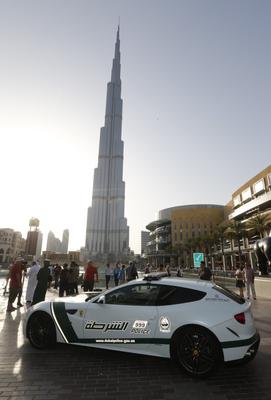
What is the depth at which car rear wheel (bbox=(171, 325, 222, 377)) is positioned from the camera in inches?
158

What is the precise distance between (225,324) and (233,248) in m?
64.0

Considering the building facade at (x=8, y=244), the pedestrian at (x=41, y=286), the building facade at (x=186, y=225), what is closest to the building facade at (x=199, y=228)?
the building facade at (x=186, y=225)

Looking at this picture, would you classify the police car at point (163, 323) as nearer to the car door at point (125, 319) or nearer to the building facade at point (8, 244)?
the car door at point (125, 319)

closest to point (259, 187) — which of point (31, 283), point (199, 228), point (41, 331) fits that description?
point (199, 228)

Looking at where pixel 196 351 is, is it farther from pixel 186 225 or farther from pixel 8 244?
pixel 8 244

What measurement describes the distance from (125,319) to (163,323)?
0.70m

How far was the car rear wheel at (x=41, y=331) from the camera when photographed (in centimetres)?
526

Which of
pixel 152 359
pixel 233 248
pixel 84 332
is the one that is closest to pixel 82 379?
pixel 84 332

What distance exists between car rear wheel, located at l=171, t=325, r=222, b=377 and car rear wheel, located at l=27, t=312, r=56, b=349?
2.60 metres

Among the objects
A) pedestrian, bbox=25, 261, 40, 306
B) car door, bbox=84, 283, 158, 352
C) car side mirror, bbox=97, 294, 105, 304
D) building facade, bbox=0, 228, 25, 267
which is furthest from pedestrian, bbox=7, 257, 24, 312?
building facade, bbox=0, 228, 25, 267

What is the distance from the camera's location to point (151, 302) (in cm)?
464

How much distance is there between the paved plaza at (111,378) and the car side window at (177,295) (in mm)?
1122

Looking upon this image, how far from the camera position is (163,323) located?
434 cm

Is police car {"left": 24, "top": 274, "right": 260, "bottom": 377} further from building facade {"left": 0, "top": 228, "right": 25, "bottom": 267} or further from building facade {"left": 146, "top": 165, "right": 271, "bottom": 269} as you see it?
building facade {"left": 0, "top": 228, "right": 25, "bottom": 267}
